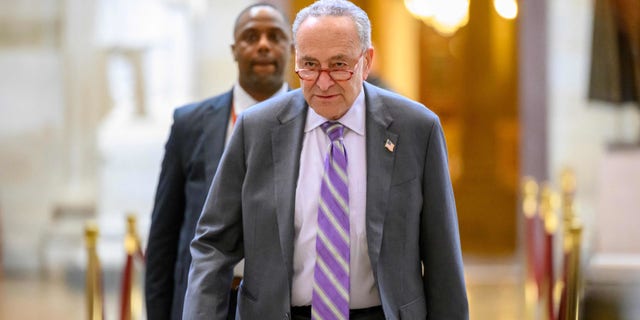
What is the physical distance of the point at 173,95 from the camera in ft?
46.5

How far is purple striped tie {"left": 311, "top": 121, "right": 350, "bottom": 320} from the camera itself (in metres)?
3.94

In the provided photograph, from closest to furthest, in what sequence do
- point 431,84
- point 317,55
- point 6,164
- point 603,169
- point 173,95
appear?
point 317,55 < point 603,169 < point 173,95 < point 6,164 < point 431,84

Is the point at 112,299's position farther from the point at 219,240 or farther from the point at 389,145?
the point at 389,145

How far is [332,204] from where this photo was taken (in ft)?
13.0

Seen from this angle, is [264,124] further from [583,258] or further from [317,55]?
[583,258]

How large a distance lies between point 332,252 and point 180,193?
171cm

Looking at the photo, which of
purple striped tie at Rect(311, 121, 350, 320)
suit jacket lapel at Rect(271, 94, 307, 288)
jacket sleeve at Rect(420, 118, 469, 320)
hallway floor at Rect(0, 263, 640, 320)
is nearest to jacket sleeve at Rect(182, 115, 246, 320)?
suit jacket lapel at Rect(271, 94, 307, 288)

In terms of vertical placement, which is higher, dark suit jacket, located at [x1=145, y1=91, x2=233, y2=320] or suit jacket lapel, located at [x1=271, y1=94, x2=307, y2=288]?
suit jacket lapel, located at [x1=271, y1=94, x2=307, y2=288]

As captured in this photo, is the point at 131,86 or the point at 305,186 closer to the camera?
the point at 305,186

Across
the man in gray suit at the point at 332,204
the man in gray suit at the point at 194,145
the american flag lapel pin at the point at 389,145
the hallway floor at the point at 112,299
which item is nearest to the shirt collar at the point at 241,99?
the man in gray suit at the point at 194,145

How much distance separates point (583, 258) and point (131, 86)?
204 inches

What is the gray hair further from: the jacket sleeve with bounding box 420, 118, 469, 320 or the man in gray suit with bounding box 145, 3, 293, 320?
the man in gray suit with bounding box 145, 3, 293, 320

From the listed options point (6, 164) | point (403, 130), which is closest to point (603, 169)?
point (6, 164)

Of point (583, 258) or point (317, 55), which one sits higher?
point (317, 55)
